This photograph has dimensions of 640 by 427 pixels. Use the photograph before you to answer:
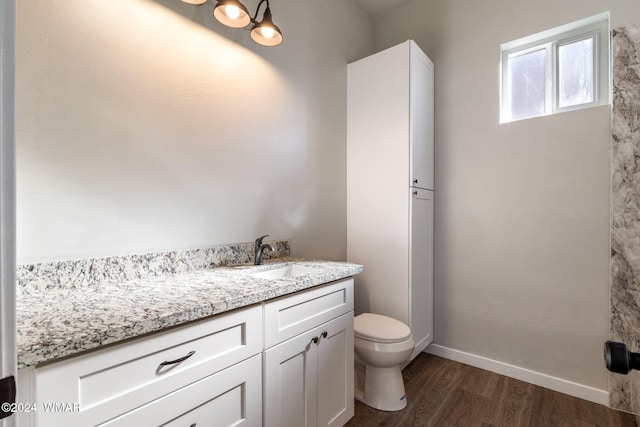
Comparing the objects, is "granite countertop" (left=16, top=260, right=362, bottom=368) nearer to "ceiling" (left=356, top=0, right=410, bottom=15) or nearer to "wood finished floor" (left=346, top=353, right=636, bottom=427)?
"wood finished floor" (left=346, top=353, right=636, bottom=427)

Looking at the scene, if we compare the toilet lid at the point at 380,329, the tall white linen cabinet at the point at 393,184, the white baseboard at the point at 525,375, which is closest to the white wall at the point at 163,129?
the tall white linen cabinet at the point at 393,184

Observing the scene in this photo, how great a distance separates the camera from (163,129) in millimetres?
1366

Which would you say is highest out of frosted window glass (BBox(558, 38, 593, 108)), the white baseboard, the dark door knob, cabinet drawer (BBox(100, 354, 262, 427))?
frosted window glass (BBox(558, 38, 593, 108))

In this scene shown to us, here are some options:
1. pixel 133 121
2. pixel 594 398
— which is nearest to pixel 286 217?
pixel 133 121

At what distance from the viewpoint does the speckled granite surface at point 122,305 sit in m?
0.65

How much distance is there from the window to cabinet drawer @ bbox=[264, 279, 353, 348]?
180 centimetres

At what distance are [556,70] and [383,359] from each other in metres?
2.29

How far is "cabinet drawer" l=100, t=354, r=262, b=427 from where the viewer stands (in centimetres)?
79

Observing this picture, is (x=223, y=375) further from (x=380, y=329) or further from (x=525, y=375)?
(x=525, y=375)

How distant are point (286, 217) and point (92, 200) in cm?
105

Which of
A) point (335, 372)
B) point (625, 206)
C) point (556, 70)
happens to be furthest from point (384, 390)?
point (556, 70)

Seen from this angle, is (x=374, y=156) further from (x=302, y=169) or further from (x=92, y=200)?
(x=92, y=200)

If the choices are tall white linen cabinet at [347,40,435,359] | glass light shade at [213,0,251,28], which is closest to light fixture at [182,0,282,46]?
glass light shade at [213,0,251,28]

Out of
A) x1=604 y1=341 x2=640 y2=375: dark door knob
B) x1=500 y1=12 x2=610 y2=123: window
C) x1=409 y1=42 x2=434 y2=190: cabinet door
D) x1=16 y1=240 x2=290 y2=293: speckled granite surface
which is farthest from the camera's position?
x1=409 y1=42 x2=434 y2=190: cabinet door
